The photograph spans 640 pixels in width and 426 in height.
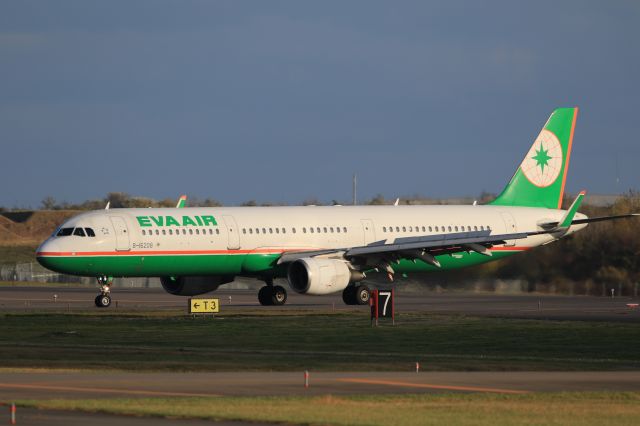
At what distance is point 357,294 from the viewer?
5625 centimetres

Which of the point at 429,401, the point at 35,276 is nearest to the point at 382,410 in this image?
the point at 429,401

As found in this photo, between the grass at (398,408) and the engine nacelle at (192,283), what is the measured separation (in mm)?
34333

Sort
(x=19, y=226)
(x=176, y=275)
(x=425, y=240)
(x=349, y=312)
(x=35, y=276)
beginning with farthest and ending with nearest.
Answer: (x=19, y=226), (x=35, y=276), (x=425, y=240), (x=176, y=275), (x=349, y=312)

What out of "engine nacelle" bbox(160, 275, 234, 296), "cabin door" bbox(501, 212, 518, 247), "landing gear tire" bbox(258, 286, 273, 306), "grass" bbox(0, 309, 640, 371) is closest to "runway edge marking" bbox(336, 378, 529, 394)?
"grass" bbox(0, 309, 640, 371)

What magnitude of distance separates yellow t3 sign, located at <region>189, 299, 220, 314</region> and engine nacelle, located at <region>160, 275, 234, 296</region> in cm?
827

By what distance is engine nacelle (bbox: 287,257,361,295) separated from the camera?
53156 millimetres

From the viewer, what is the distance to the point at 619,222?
67875 millimetres

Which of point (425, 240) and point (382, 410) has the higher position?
point (425, 240)

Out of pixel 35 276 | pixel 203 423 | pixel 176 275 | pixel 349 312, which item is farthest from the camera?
pixel 35 276

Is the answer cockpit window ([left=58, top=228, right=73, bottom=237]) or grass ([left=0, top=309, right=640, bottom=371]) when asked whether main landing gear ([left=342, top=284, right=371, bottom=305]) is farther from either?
cockpit window ([left=58, top=228, right=73, bottom=237])

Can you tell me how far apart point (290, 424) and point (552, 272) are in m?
46.0

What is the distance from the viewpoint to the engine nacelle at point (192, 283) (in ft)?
190

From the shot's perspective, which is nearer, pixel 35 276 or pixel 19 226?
pixel 35 276

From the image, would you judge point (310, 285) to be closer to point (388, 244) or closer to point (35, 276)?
point (388, 244)
